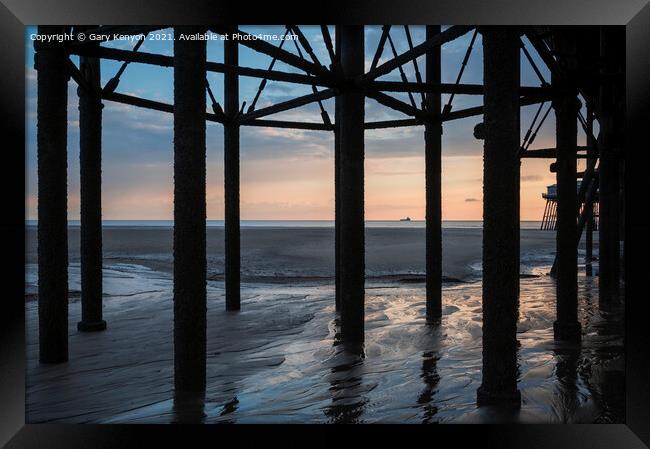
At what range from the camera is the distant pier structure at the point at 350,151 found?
174 inches

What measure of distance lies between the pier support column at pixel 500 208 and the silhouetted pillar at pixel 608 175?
6815 mm

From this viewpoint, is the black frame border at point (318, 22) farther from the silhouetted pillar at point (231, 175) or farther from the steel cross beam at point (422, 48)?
the silhouetted pillar at point (231, 175)

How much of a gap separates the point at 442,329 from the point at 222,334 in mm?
3604

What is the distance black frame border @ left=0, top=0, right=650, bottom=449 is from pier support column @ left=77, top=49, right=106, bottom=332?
439 cm

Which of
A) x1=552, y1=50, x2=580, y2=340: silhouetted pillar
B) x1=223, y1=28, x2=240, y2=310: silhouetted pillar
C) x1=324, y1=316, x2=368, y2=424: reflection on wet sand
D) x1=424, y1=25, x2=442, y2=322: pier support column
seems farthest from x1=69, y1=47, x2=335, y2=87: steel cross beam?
x1=324, y1=316, x2=368, y2=424: reflection on wet sand

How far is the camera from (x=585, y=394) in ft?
16.5

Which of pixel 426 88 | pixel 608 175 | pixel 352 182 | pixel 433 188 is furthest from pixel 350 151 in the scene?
pixel 608 175

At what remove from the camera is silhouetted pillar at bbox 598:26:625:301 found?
33.3 feet

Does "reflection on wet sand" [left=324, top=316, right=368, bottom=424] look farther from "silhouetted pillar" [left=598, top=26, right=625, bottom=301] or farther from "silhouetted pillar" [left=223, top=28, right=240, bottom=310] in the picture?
"silhouetted pillar" [left=598, top=26, right=625, bottom=301]

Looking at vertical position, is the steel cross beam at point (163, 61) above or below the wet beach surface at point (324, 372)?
above

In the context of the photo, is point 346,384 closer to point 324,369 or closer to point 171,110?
point 324,369

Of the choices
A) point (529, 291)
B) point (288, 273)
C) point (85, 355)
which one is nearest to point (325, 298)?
point (529, 291)

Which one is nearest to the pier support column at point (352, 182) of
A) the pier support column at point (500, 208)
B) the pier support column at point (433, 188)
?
the pier support column at point (433, 188)

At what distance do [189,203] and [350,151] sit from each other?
119 inches
